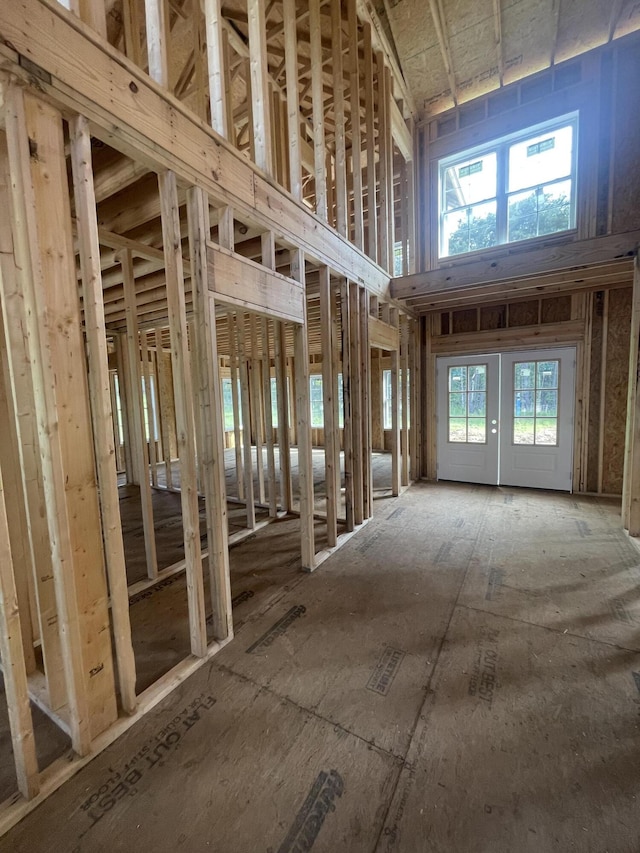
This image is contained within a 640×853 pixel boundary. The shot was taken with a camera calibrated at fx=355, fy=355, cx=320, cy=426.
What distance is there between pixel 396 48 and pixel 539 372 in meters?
4.68

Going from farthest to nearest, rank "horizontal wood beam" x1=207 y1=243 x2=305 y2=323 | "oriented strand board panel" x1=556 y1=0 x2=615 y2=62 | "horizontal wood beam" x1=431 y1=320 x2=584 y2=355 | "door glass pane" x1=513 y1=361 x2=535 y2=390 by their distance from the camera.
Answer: "door glass pane" x1=513 y1=361 x2=535 y2=390 → "horizontal wood beam" x1=431 y1=320 x2=584 y2=355 → "oriented strand board panel" x1=556 y1=0 x2=615 y2=62 → "horizontal wood beam" x1=207 y1=243 x2=305 y2=323

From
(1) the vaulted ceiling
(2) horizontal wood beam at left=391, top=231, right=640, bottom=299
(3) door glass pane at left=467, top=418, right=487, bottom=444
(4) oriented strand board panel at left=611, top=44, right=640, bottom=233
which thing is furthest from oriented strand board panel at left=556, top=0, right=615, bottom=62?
(3) door glass pane at left=467, top=418, right=487, bottom=444

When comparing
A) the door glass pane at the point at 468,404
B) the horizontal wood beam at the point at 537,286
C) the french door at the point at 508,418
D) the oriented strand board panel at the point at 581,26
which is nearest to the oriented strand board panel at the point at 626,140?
the oriented strand board panel at the point at 581,26

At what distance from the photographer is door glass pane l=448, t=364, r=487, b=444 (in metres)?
5.55

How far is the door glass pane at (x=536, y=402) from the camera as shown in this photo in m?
5.07

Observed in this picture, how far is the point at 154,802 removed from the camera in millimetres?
1325

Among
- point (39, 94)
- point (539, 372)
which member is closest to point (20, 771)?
point (39, 94)

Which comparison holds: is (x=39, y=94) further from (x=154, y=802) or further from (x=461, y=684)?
(x=461, y=684)

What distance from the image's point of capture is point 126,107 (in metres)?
1.54

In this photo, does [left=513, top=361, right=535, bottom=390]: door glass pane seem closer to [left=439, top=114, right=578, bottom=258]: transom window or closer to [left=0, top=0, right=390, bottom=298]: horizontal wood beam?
[left=439, top=114, right=578, bottom=258]: transom window

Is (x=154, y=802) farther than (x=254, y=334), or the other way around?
(x=254, y=334)

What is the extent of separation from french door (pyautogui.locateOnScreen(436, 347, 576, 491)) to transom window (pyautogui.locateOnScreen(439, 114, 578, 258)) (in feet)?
5.69

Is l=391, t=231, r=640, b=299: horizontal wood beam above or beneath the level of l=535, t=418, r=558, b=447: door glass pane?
above

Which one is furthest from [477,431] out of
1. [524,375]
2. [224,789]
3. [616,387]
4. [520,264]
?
[224,789]
